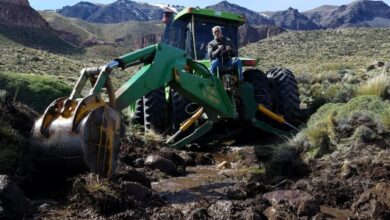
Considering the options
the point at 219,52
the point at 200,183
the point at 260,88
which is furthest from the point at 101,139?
the point at 260,88

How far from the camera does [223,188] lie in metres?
7.73

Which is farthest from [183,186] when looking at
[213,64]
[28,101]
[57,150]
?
[28,101]

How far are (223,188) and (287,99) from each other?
5465 mm

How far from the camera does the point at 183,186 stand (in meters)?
8.11

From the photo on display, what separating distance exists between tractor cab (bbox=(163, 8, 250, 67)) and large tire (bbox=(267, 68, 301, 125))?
5.13 feet

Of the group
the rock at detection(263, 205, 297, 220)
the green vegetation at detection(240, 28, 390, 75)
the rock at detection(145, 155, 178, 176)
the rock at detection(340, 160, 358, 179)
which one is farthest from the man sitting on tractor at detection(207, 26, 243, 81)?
the green vegetation at detection(240, 28, 390, 75)

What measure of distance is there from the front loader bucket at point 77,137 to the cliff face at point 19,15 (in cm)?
7201

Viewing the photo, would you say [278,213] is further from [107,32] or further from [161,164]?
[107,32]

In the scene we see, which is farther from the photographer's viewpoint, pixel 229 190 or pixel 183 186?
pixel 183 186

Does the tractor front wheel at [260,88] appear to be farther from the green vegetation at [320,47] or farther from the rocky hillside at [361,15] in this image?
the rocky hillside at [361,15]

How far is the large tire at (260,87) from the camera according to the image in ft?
40.4

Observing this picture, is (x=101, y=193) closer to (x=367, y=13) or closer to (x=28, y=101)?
(x=28, y=101)

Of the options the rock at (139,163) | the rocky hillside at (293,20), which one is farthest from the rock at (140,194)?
the rocky hillside at (293,20)

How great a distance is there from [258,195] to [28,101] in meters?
8.26
